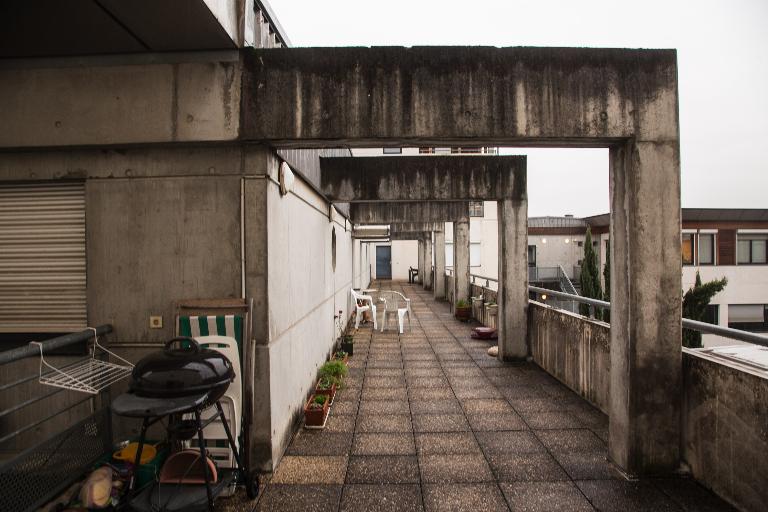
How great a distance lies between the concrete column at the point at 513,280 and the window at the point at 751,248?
18591 millimetres

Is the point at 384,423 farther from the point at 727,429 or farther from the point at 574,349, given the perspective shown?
the point at 727,429

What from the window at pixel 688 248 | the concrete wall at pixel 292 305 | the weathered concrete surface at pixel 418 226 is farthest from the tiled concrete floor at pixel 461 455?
the window at pixel 688 248

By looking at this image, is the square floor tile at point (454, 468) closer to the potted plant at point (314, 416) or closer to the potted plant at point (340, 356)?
the potted plant at point (314, 416)

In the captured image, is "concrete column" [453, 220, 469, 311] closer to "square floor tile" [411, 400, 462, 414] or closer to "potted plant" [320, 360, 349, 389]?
"square floor tile" [411, 400, 462, 414]

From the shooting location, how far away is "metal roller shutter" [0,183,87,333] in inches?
158

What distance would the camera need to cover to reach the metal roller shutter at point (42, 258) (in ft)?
13.2

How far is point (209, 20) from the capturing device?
3279 mm

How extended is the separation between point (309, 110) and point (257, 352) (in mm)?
2206

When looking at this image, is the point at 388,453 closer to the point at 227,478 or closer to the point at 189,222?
the point at 227,478

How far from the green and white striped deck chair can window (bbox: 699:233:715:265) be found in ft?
76.1

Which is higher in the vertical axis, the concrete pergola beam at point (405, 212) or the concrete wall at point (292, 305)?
the concrete pergola beam at point (405, 212)

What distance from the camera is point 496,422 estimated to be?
517cm

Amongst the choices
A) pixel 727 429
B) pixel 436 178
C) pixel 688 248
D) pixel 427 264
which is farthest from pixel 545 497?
pixel 427 264

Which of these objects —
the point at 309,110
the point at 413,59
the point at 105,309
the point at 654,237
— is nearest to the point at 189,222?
the point at 105,309
